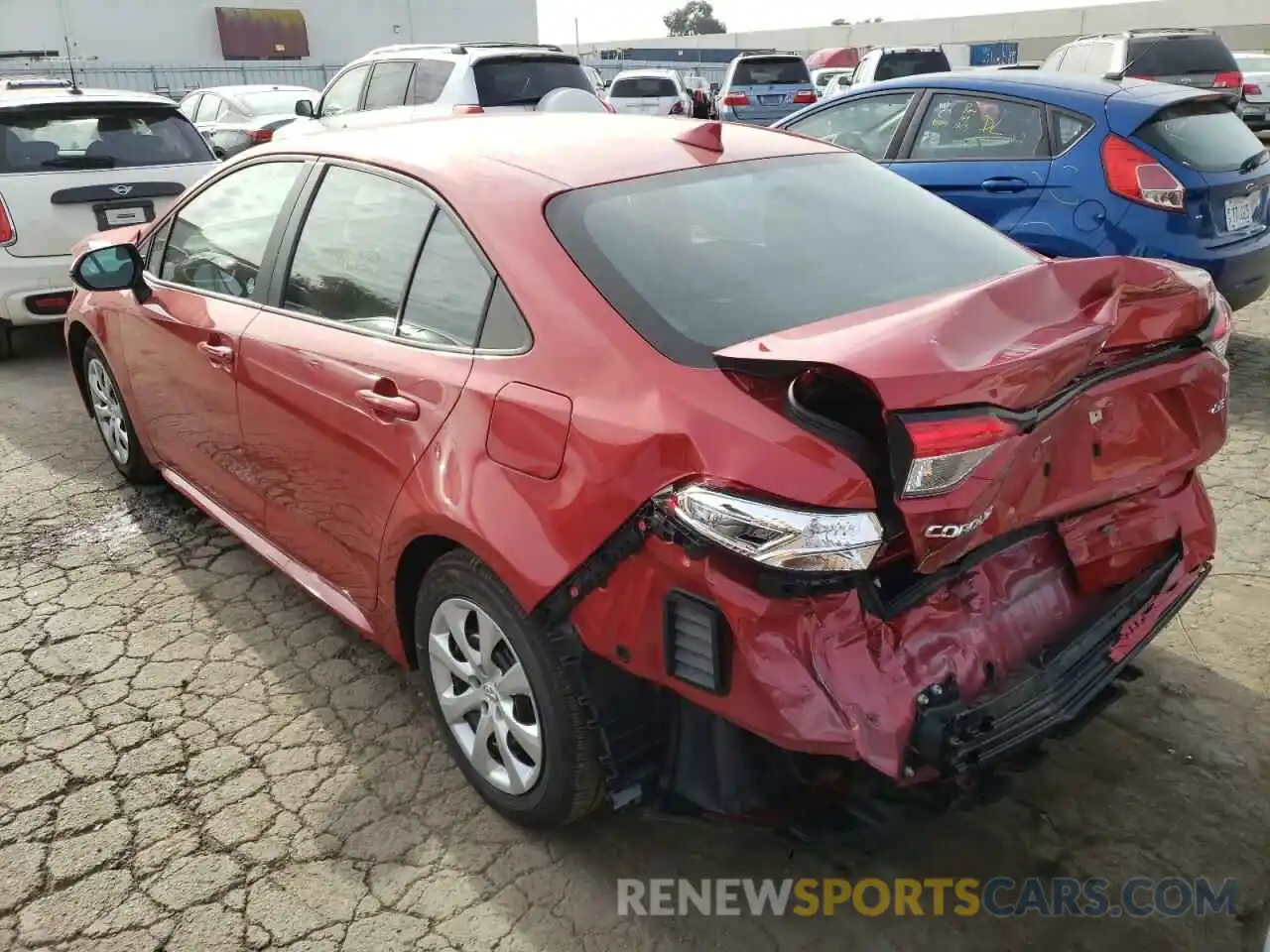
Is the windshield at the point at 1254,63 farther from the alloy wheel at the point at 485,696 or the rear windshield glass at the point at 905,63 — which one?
the alloy wheel at the point at 485,696

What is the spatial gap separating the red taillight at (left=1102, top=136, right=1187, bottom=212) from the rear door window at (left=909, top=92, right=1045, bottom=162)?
1.28ft

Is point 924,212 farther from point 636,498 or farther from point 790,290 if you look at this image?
point 636,498

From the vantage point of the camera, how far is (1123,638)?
7.63 ft

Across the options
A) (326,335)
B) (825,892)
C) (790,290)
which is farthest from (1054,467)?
(326,335)

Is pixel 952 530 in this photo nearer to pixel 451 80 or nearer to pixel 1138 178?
pixel 1138 178

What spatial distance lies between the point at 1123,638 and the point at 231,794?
228cm

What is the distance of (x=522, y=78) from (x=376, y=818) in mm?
8710

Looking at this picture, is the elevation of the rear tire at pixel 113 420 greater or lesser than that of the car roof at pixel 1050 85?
lesser

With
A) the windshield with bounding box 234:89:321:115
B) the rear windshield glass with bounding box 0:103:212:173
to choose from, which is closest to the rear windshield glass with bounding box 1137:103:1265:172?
the rear windshield glass with bounding box 0:103:212:173

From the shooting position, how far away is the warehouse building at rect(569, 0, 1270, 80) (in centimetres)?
3897

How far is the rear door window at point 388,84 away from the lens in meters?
10.3

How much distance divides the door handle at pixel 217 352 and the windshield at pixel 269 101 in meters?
11.5

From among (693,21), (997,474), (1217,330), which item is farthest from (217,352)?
(693,21)

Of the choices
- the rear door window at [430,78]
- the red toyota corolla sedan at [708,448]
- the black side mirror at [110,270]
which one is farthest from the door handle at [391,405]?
the rear door window at [430,78]
